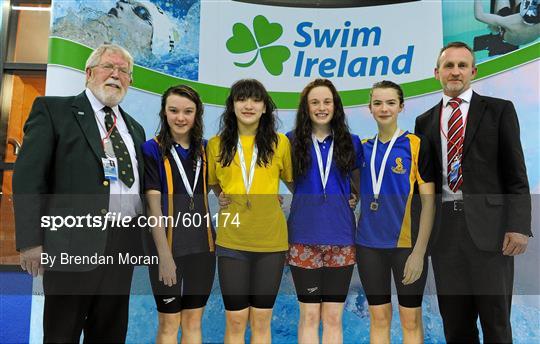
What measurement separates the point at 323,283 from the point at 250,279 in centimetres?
45

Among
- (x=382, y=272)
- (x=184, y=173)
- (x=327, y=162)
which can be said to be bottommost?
(x=382, y=272)

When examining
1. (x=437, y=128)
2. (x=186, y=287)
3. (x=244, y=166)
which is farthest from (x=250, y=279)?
(x=437, y=128)

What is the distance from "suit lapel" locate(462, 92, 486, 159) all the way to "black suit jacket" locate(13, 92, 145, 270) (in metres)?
2.13

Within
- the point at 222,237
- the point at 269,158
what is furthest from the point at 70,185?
the point at 269,158

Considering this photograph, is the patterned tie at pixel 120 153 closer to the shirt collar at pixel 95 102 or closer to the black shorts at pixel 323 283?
the shirt collar at pixel 95 102

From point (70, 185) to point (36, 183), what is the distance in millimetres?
165

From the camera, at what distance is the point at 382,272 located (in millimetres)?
2797

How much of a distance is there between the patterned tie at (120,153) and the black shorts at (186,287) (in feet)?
1.96

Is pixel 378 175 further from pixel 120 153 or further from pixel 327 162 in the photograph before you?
pixel 120 153

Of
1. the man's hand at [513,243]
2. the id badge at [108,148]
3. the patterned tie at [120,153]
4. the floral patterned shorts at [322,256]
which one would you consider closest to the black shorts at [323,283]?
the floral patterned shorts at [322,256]

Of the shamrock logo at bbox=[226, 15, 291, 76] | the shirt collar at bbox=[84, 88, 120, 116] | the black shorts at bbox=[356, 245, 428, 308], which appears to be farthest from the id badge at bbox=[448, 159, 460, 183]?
the shirt collar at bbox=[84, 88, 120, 116]

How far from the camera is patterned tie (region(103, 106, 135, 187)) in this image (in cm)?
254

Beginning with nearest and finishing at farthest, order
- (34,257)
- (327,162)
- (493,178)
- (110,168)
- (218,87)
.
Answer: (34,257) → (110,168) → (493,178) → (327,162) → (218,87)

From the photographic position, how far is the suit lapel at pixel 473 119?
8.98 ft
